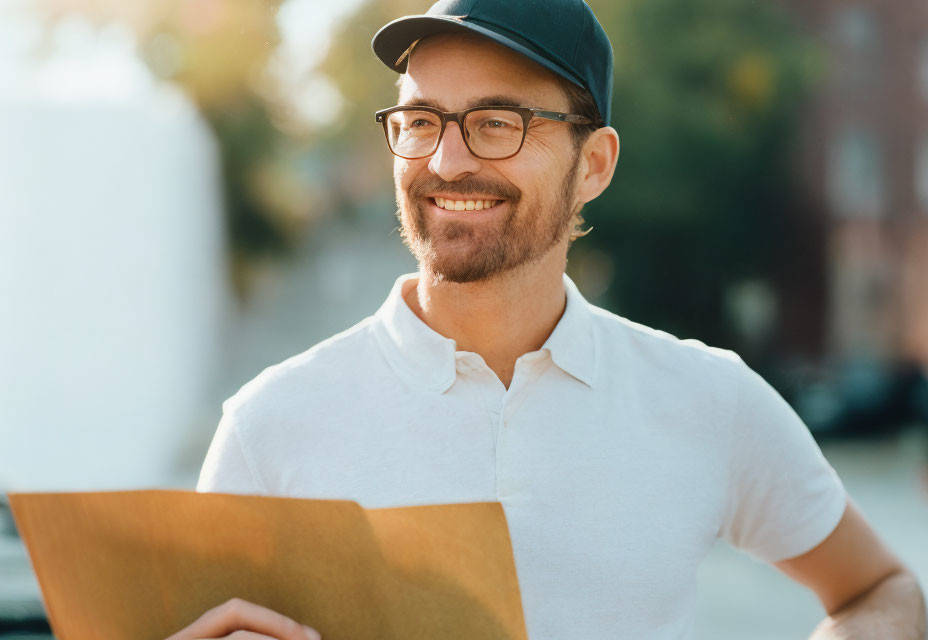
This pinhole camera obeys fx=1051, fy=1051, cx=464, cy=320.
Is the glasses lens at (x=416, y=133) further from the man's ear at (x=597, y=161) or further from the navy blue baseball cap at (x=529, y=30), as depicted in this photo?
the man's ear at (x=597, y=161)

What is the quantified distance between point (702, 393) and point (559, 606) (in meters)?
0.41

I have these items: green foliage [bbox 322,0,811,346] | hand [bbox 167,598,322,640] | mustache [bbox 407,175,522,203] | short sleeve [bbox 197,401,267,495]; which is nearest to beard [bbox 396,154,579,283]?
mustache [bbox 407,175,522,203]

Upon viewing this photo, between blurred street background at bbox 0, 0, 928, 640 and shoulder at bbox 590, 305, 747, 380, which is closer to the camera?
shoulder at bbox 590, 305, 747, 380

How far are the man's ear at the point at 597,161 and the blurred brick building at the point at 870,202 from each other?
1719 centimetres

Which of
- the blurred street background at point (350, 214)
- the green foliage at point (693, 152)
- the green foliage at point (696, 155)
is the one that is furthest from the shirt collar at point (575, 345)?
the green foliage at point (696, 155)

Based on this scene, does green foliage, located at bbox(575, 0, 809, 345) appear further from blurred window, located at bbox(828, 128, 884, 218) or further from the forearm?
the forearm

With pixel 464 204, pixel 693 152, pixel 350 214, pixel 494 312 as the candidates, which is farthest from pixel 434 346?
pixel 350 214

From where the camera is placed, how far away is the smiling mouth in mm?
1534

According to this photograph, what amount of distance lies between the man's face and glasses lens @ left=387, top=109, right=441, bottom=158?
16 mm

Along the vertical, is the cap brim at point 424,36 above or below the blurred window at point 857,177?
above

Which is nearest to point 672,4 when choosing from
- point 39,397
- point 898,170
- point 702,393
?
point 898,170

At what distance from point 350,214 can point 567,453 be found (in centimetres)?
2365

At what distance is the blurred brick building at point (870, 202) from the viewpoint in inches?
728

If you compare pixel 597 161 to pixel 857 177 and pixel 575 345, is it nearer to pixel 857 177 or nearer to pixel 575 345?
pixel 575 345
